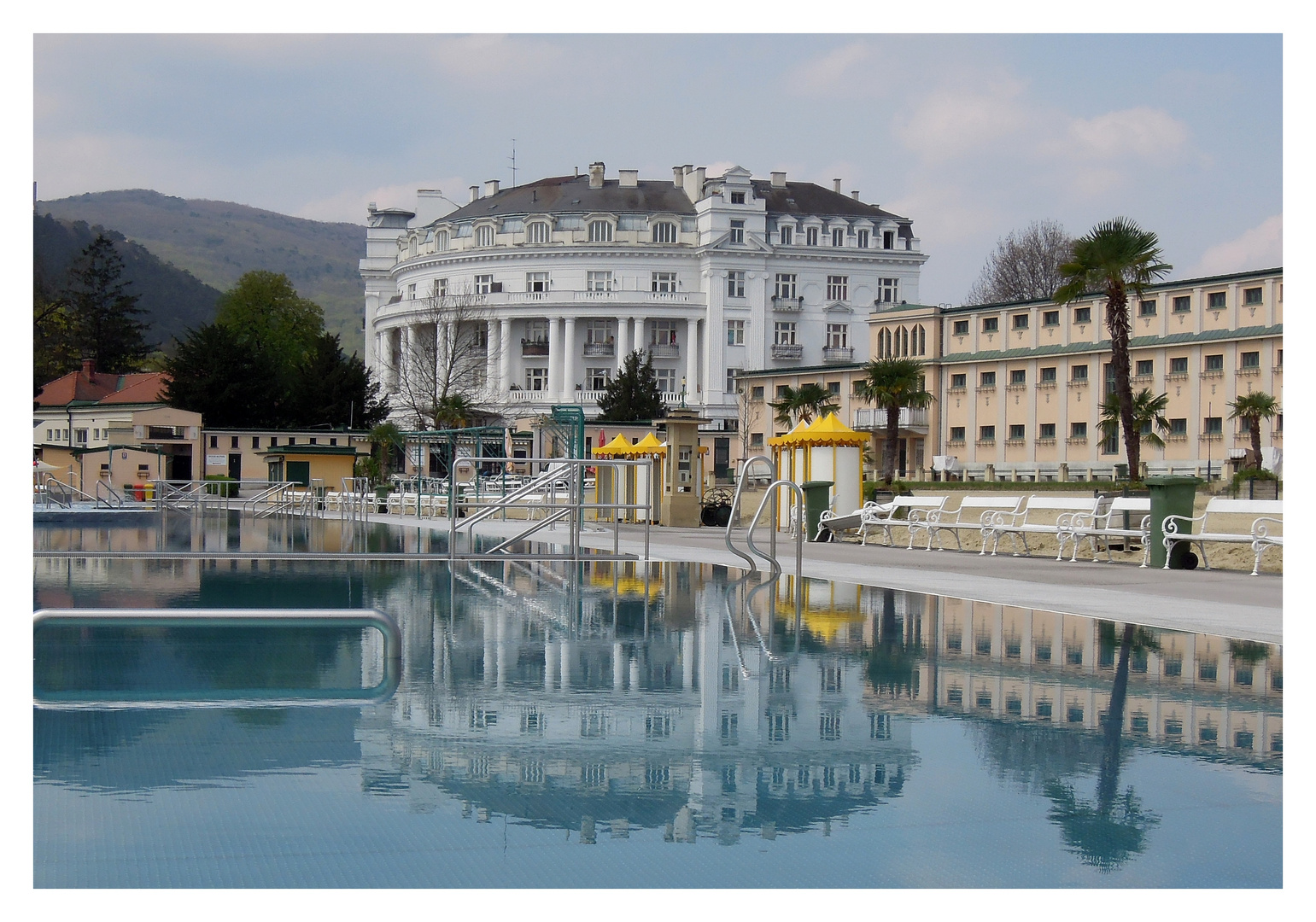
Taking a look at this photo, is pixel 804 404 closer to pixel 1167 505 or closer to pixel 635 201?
pixel 635 201

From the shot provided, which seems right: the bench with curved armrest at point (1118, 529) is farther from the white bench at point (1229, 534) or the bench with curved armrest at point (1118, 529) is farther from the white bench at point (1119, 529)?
the white bench at point (1229, 534)

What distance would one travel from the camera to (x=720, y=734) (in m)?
6.21

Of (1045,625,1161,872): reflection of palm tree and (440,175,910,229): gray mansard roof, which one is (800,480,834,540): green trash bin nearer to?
(1045,625,1161,872): reflection of palm tree

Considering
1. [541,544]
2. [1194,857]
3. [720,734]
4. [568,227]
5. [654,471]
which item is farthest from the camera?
[568,227]

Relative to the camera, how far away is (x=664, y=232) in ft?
319

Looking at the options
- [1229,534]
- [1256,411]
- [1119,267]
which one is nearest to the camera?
[1229,534]

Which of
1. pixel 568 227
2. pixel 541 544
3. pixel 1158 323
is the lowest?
pixel 541 544

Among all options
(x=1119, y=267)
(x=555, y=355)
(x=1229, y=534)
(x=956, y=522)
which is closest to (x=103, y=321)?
(x=555, y=355)

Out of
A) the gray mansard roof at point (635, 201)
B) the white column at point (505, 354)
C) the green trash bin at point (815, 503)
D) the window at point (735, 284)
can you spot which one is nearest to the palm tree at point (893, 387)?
the green trash bin at point (815, 503)

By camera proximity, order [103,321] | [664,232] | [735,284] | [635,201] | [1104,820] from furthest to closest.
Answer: [103,321]
[635,201]
[664,232]
[735,284]
[1104,820]

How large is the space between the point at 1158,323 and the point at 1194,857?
62.3 metres

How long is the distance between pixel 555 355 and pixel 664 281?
9.58 metres
